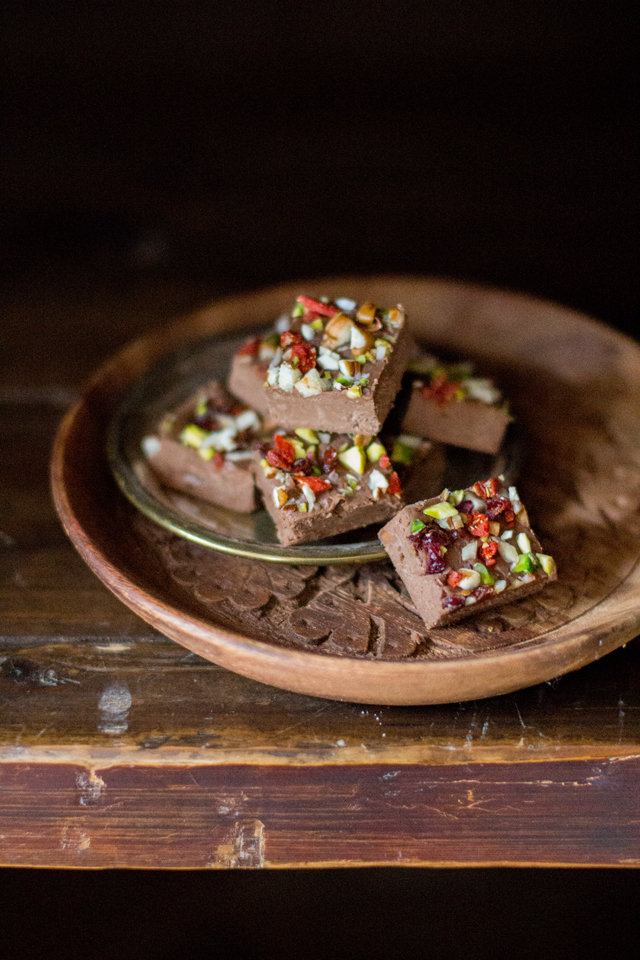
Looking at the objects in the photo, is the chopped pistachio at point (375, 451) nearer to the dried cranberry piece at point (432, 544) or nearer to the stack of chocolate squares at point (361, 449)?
the stack of chocolate squares at point (361, 449)

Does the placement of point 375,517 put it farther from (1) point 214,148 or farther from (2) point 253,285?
(1) point 214,148

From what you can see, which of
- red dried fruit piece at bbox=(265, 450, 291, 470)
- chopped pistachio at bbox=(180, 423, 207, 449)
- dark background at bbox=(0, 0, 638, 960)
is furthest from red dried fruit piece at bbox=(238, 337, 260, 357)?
dark background at bbox=(0, 0, 638, 960)

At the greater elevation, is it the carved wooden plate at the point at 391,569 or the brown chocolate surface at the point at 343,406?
the brown chocolate surface at the point at 343,406

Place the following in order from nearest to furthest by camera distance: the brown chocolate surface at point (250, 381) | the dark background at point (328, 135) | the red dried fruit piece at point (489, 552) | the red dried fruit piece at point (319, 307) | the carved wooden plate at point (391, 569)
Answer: the carved wooden plate at point (391, 569) < the red dried fruit piece at point (489, 552) < the red dried fruit piece at point (319, 307) < the brown chocolate surface at point (250, 381) < the dark background at point (328, 135)

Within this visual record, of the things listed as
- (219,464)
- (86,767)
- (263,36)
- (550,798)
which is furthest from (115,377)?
(263,36)

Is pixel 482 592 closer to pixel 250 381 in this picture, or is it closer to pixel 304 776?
pixel 304 776

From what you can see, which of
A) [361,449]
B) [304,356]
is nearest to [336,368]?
[304,356]

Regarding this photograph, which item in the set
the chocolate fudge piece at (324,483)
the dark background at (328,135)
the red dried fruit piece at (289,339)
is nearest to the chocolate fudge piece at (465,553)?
the chocolate fudge piece at (324,483)
